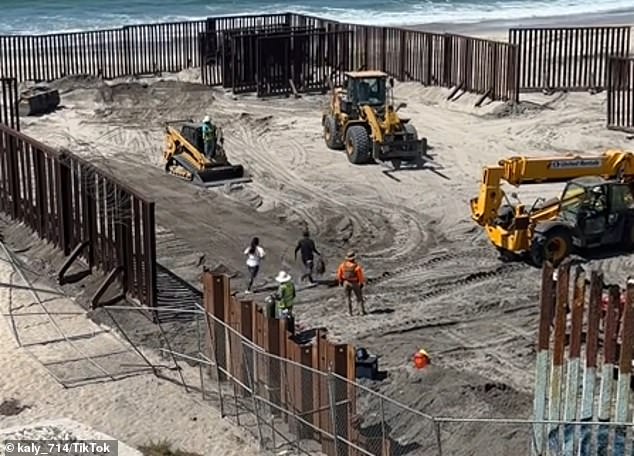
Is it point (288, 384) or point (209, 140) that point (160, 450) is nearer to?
point (288, 384)

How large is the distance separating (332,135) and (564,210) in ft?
35.5

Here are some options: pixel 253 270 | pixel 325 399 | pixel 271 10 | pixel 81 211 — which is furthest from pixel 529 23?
pixel 325 399

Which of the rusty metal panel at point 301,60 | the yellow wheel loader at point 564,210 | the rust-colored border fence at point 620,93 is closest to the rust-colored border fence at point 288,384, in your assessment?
the yellow wheel loader at point 564,210

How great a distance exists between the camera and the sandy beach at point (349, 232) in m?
18.0

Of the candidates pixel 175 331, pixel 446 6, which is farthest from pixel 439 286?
pixel 446 6

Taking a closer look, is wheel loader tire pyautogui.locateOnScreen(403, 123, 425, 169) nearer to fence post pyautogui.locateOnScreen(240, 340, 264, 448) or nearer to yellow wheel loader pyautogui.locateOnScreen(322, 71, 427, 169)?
yellow wheel loader pyautogui.locateOnScreen(322, 71, 427, 169)

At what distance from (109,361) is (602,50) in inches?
1100

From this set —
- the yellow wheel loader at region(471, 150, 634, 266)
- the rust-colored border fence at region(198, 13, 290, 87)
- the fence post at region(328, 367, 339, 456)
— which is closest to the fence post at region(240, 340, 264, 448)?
the fence post at region(328, 367, 339, 456)

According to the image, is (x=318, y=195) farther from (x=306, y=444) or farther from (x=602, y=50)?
(x=602, y=50)

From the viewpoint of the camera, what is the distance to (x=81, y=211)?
24188 mm

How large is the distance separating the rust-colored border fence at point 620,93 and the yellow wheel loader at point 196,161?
11.5 m

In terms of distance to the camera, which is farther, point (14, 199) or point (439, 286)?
point (14, 199)

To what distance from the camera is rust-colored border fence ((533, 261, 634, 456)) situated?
1447 centimetres

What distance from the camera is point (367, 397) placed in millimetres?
17328
